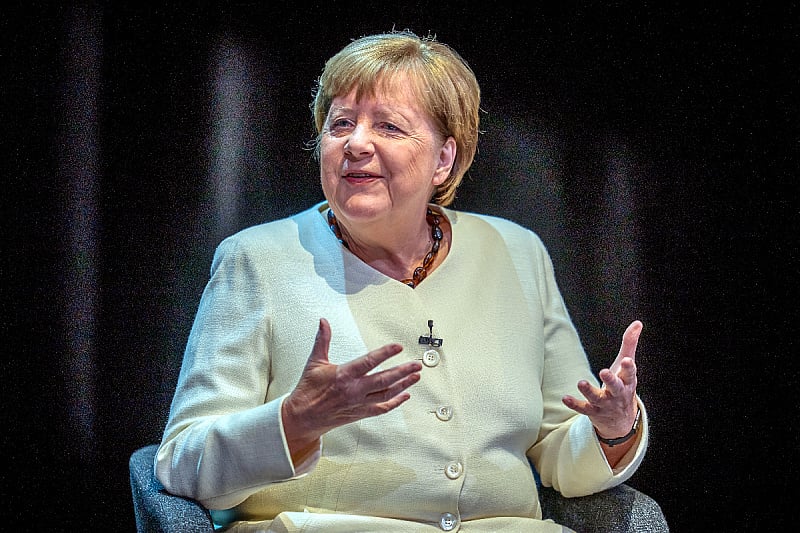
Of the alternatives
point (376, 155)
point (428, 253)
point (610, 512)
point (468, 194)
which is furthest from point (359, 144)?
point (610, 512)

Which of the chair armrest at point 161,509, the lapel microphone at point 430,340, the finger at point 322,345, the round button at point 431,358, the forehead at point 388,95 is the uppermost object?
the forehead at point 388,95

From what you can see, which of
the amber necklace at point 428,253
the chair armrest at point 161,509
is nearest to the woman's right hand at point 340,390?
the chair armrest at point 161,509

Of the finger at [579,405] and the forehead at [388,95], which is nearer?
the finger at [579,405]

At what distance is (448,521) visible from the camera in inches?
67.9

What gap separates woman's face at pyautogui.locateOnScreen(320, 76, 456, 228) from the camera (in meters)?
1.77

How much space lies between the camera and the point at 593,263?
95.7 inches

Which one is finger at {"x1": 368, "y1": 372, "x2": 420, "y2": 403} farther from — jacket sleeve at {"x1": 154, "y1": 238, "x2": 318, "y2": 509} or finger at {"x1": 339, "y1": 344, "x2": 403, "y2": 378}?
jacket sleeve at {"x1": 154, "y1": 238, "x2": 318, "y2": 509}

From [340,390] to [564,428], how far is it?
27.1 inches

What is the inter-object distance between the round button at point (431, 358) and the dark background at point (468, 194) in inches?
26.2

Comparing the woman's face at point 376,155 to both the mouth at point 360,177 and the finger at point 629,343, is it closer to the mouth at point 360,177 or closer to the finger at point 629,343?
the mouth at point 360,177

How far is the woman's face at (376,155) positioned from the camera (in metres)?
1.77

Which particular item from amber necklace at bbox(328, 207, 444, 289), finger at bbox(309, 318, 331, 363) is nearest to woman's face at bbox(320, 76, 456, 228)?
amber necklace at bbox(328, 207, 444, 289)

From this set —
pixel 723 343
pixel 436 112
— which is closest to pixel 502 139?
pixel 436 112

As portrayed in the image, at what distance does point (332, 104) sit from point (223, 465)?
0.73 meters
